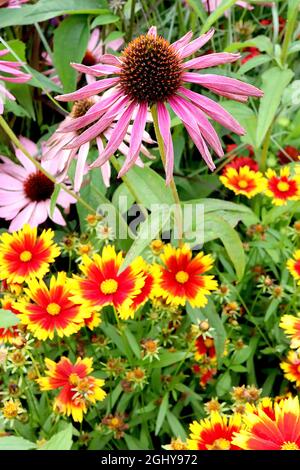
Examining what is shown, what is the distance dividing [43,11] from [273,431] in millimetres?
655

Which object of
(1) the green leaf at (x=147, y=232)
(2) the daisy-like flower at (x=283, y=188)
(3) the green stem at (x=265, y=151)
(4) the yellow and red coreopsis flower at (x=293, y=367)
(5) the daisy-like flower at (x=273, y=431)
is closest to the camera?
(5) the daisy-like flower at (x=273, y=431)

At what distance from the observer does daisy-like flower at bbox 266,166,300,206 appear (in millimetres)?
921

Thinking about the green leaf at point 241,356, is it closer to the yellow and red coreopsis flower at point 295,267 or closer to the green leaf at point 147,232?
the yellow and red coreopsis flower at point 295,267

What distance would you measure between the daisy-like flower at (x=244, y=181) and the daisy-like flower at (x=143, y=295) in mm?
213

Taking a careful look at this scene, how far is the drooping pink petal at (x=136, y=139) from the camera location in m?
0.64

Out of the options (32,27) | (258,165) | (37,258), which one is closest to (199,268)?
(37,258)

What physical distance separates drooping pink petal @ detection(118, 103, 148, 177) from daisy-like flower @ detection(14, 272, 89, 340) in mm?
209

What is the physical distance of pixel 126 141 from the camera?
956 mm

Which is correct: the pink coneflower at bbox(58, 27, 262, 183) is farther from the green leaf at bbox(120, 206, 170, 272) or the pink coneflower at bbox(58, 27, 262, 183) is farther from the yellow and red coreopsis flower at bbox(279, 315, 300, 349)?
the yellow and red coreopsis flower at bbox(279, 315, 300, 349)

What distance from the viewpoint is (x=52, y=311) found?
0.78 metres

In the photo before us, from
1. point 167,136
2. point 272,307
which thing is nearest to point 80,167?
point 167,136

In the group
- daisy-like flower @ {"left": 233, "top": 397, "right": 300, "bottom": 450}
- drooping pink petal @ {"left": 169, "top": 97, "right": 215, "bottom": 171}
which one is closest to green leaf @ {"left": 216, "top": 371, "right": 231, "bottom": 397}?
daisy-like flower @ {"left": 233, "top": 397, "right": 300, "bottom": 450}

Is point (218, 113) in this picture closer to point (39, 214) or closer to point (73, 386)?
point (73, 386)

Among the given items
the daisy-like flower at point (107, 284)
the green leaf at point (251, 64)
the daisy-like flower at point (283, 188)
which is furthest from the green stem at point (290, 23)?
the daisy-like flower at point (107, 284)
